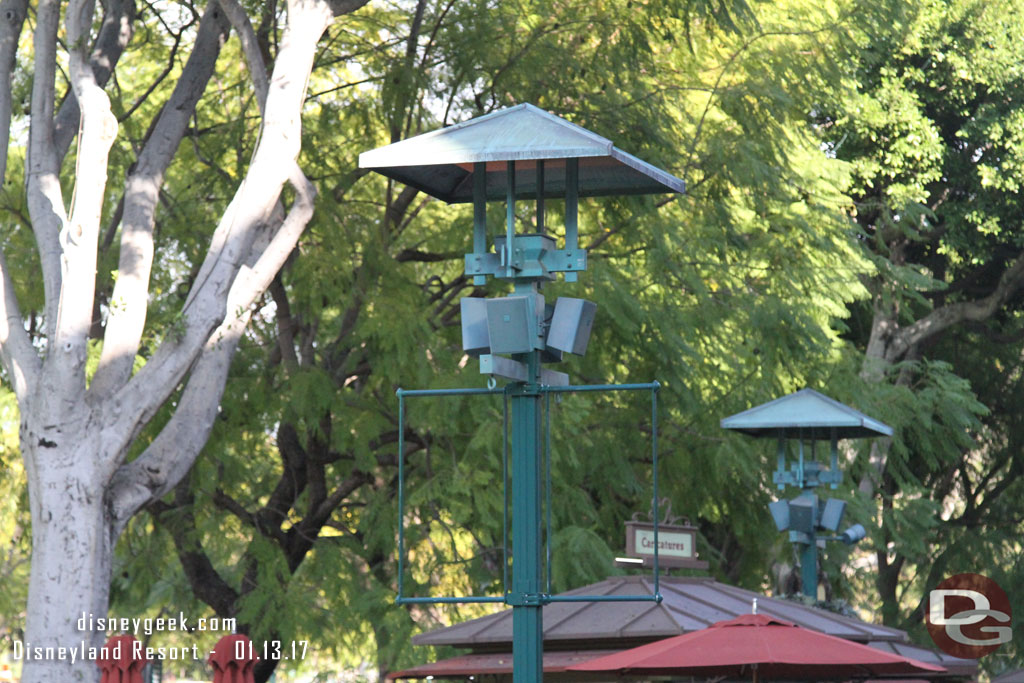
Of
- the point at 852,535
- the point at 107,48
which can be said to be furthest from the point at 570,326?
the point at 852,535

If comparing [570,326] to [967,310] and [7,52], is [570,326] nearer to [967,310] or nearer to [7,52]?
[7,52]

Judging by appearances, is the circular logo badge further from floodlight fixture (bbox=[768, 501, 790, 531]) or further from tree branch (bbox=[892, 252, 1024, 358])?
floodlight fixture (bbox=[768, 501, 790, 531])


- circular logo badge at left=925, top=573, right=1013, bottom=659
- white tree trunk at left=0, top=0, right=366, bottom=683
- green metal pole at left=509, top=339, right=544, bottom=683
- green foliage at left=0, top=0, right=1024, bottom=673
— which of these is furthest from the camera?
circular logo badge at left=925, top=573, right=1013, bottom=659

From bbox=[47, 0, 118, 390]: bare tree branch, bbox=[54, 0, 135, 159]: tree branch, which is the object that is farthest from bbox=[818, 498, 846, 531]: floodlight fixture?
bbox=[54, 0, 135, 159]: tree branch

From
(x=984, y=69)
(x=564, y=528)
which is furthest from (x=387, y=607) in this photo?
(x=984, y=69)

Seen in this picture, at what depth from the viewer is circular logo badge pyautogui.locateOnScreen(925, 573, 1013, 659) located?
729 inches

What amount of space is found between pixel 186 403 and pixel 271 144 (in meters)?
2.15

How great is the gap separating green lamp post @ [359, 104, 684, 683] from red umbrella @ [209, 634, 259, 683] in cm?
192

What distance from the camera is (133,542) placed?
638 inches

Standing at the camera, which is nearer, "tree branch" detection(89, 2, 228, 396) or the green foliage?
"tree branch" detection(89, 2, 228, 396)

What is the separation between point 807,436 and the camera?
1292 cm

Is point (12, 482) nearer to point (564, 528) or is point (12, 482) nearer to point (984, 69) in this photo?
point (564, 528)

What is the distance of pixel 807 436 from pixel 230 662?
23.0ft

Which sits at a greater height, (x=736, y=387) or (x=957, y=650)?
(x=736, y=387)
